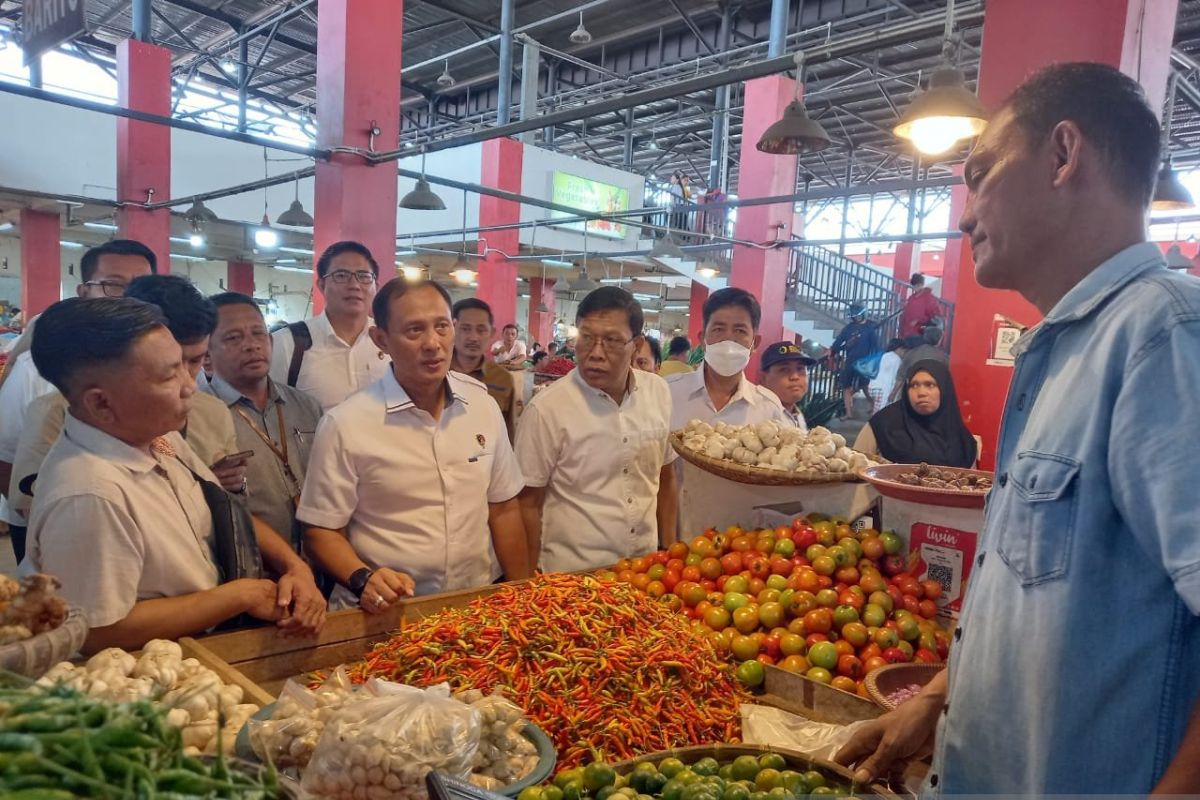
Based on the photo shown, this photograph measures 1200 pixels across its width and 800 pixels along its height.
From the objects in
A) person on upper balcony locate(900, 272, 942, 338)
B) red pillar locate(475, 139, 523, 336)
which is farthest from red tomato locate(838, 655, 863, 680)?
red pillar locate(475, 139, 523, 336)

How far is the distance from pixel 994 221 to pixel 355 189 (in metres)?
7.14

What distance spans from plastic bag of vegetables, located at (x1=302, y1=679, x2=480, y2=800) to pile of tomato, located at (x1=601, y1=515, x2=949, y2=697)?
106cm

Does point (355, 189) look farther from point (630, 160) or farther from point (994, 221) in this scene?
point (630, 160)

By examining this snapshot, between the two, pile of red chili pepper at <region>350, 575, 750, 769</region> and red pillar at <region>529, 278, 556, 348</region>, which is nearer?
pile of red chili pepper at <region>350, 575, 750, 769</region>

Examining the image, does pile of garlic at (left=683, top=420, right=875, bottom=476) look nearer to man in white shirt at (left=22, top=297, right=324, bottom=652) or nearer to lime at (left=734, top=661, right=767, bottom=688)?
lime at (left=734, top=661, right=767, bottom=688)

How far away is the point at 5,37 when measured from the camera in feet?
47.9

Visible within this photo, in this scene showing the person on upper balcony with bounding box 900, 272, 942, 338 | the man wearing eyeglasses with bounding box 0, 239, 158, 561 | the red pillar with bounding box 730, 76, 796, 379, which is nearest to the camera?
the man wearing eyeglasses with bounding box 0, 239, 158, 561

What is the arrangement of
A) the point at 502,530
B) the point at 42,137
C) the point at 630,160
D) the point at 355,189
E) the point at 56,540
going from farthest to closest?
the point at 630,160 → the point at 42,137 → the point at 355,189 → the point at 502,530 → the point at 56,540

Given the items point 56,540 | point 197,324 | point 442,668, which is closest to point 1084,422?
point 442,668

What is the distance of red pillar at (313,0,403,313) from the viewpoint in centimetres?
745

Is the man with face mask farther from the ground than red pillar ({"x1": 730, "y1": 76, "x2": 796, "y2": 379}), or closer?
closer

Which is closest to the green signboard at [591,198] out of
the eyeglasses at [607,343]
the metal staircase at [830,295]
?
the metal staircase at [830,295]

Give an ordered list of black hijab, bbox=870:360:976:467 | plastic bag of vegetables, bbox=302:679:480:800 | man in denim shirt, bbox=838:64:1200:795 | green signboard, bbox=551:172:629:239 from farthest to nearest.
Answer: green signboard, bbox=551:172:629:239 < black hijab, bbox=870:360:976:467 < plastic bag of vegetables, bbox=302:679:480:800 < man in denim shirt, bbox=838:64:1200:795

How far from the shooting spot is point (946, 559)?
259 cm
